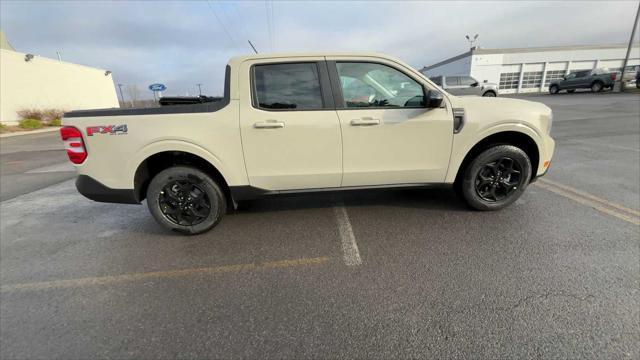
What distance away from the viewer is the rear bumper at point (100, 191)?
300 cm

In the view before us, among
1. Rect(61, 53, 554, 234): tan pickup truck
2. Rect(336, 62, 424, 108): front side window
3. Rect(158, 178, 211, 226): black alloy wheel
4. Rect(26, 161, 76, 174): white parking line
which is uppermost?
Rect(336, 62, 424, 108): front side window

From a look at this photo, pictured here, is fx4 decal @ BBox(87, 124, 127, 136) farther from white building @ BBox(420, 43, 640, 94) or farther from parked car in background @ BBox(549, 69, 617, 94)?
white building @ BBox(420, 43, 640, 94)

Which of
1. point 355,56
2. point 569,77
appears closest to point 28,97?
point 355,56

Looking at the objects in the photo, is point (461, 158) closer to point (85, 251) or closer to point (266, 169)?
point (266, 169)

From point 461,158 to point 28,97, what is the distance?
97.5ft

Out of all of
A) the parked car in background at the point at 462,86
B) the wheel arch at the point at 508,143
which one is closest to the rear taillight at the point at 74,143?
the wheel arch at the point at 508,143

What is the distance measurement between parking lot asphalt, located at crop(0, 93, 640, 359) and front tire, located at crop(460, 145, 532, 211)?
174 mm

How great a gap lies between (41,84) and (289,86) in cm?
2920

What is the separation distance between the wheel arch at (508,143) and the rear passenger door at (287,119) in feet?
5.16

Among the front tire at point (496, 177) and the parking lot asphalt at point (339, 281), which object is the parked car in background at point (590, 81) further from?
the front tire at point (496, 177)

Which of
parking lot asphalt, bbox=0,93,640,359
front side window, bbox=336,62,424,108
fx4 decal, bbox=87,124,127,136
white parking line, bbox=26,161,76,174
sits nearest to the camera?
parking lot asphalt, bbox=0,93,640,359

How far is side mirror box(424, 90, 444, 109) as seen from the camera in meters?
2.93

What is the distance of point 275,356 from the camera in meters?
1.75

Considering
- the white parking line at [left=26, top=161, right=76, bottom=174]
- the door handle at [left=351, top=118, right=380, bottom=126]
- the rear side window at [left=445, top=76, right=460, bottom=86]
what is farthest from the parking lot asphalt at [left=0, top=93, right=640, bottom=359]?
the rear side window at [left=445, top=76, right=460, bottom=86]
